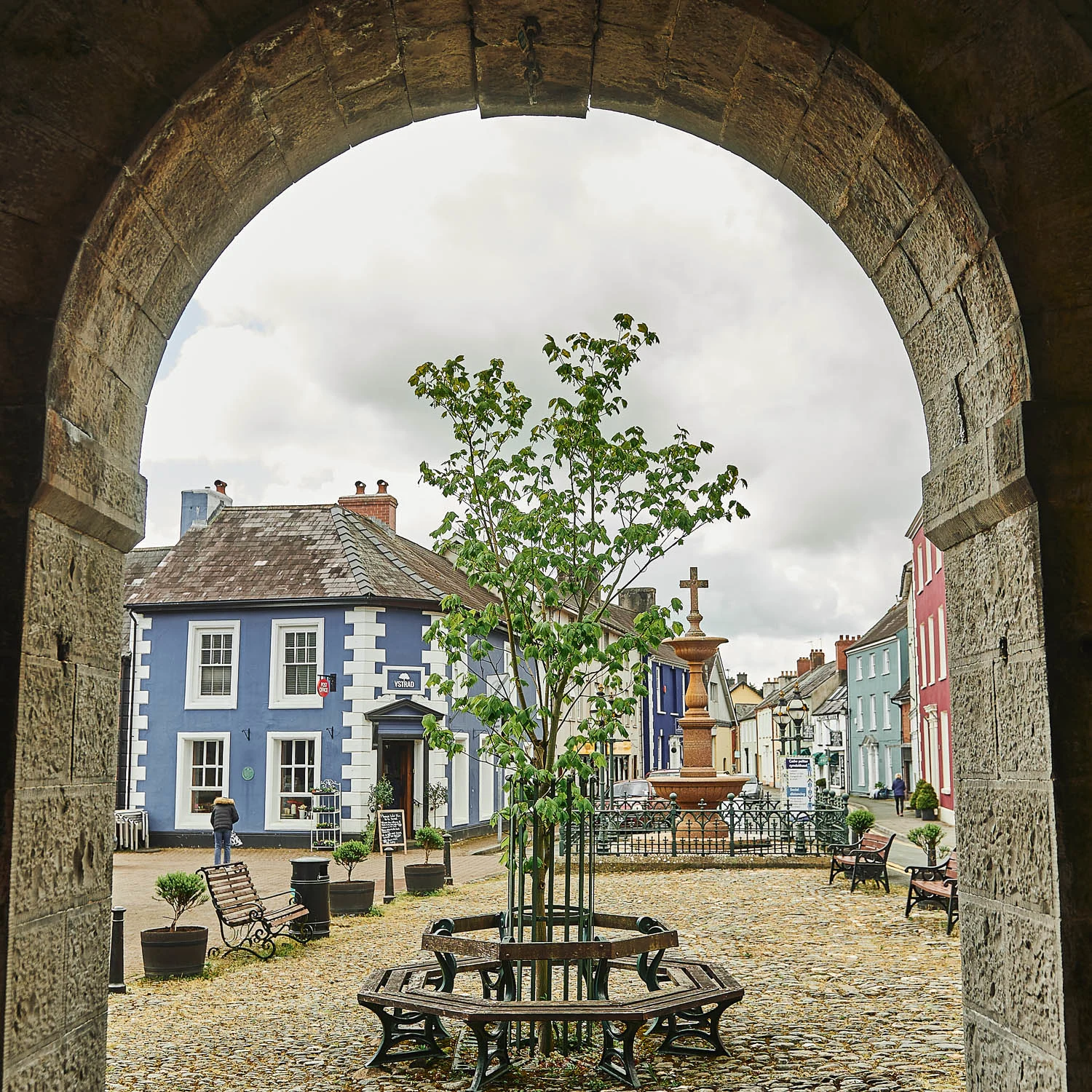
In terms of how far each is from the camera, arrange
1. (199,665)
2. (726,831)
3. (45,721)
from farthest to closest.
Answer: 1. (199,665)
2. (726,831)
3. (45,721)

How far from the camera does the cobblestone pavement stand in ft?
20.7

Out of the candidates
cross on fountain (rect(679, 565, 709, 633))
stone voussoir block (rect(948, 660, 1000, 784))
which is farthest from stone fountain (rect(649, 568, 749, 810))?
stone voussoir block (rect(948, 660, 1000, 784))

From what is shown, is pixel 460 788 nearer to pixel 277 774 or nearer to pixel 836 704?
pixel 277 774

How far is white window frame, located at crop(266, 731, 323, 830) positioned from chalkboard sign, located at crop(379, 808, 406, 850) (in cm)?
340

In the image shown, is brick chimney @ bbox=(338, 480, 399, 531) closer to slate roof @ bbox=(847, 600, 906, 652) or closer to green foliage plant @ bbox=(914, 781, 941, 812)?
green foliage plant @ bbox=(914, 781, 941, 812)

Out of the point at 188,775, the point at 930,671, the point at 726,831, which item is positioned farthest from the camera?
the point at 930,671

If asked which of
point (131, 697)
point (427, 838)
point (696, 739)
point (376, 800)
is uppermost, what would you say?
point (131, 697)

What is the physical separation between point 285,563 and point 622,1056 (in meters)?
19.4

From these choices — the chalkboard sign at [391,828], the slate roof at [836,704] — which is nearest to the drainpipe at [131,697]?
the chalkboard sign at [391,828]

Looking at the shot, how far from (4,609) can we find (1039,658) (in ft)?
9.93

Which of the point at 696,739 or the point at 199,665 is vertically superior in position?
the point at 199,665

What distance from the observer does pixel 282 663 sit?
77.2 ft

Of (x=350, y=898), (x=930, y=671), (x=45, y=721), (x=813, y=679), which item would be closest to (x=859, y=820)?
(x=350, y=898)

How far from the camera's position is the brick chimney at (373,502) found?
2959 cm
